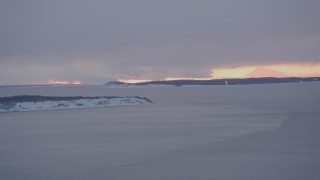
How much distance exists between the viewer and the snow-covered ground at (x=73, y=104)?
5012 cm

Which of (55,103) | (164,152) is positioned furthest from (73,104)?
(164,152)

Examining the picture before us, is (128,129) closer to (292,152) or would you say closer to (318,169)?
(292,152)

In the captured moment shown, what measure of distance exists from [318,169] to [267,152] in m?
3.56

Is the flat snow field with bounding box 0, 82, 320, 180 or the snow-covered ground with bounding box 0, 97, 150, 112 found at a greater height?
the snow-covered ground with bounding box 0, 97, 150, 112

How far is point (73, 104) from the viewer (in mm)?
55000

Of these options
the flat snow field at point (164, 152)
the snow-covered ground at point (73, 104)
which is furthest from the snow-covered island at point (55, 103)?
the flat snow field at point (164, 152)

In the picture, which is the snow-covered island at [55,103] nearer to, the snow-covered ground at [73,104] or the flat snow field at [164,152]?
the snow-covered ground at [73,104]

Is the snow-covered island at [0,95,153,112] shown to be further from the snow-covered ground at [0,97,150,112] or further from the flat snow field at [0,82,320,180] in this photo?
the flat snow field at [0,82,320,180]

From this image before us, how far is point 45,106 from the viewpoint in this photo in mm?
52312

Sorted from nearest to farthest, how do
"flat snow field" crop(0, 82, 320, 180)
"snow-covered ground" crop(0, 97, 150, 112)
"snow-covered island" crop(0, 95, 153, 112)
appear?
"flat snow field" crop(0, 82, 320, 180) < "snow-covered island" crop(0, 95, 153, 112) < "snow-covered ground" crop(0, 97, 150, 112)

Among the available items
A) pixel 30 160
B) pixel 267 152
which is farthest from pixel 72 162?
pixel 267 152

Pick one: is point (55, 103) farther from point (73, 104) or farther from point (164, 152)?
point (164, 152)

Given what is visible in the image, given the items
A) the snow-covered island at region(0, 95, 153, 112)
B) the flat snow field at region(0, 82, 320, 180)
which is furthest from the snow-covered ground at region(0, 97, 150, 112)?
the flat snow field at region(0, 82, 320, 180)

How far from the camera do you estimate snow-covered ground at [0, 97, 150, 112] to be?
50125 mm
